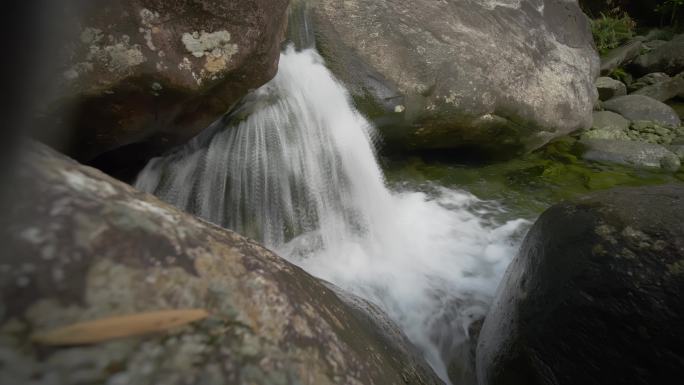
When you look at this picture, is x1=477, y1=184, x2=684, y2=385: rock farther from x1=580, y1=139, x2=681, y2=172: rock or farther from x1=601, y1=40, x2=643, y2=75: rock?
x1=601, y1=40, x2=643, y2=75: rock

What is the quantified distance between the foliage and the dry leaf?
657 inches

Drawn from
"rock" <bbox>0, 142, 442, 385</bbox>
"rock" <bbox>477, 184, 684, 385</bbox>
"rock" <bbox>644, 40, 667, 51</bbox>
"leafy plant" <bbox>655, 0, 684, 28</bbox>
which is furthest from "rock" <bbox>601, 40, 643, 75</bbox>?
"rock" <bbox>0, 142, 442, 385</bbox>

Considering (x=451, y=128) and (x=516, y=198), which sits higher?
(x=451, y=128)

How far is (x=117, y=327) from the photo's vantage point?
87 centimetres

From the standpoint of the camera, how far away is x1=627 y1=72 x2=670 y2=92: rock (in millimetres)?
10570

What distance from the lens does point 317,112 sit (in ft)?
13.6

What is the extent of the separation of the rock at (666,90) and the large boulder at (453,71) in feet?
18.4

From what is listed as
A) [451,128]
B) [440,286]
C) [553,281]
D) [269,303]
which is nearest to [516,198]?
[451,128]

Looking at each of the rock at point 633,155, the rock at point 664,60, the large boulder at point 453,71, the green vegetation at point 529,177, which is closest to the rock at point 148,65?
the large boulder at point 453,71

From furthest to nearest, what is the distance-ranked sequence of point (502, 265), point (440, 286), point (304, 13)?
point (304, 13), point (502, 265), point (440, 286)

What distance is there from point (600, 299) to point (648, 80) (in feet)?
38.1

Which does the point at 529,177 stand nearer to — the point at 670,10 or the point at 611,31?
the point at 611,31

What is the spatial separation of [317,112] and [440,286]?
2.06m

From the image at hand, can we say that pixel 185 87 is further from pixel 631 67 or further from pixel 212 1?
pixel 631 67
